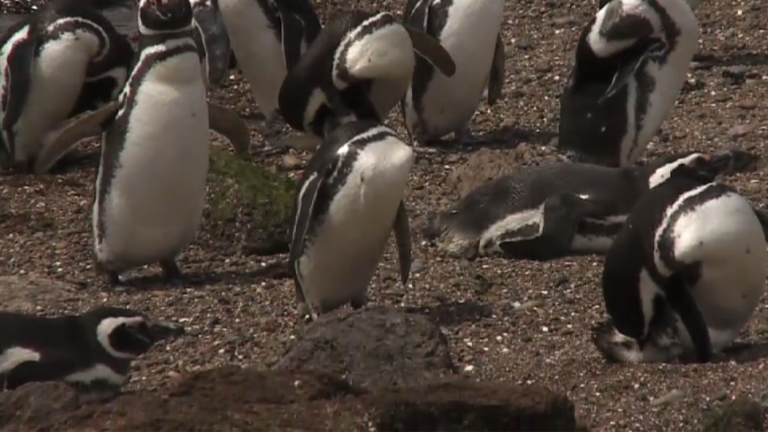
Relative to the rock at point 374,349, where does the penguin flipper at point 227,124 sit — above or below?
below

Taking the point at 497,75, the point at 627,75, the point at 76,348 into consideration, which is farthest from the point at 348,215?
the point at 497,75

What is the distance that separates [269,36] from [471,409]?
283 inches

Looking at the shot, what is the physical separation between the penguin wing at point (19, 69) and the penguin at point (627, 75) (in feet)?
9.55

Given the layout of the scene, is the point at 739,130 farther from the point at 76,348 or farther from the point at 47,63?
the point at 76,348

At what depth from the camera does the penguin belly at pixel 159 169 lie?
27.3 ft

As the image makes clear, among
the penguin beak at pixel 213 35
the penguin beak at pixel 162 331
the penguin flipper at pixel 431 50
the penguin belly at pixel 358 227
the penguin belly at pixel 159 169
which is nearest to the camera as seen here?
the penguin beak at pixel 162 331

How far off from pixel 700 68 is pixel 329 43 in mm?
3680

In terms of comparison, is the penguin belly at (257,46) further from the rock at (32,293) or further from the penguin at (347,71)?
the rock at (32,293)

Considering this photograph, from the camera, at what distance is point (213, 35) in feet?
38.2

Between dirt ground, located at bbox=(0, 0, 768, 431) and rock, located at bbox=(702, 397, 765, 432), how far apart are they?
0.43 ft

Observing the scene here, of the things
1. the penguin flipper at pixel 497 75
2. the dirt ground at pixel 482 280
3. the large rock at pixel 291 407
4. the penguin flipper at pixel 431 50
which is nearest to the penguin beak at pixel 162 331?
the dirt ground at pixel 482 280

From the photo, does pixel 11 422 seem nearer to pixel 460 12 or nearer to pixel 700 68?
pixel 460 12

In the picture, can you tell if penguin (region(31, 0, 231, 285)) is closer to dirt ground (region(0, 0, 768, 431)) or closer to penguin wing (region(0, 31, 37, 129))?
dirt ground (region(0, 0, 768, 431))

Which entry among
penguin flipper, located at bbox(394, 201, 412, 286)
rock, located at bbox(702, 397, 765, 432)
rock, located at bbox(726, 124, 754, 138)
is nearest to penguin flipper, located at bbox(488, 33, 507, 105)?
rock, located at bbox(726, 124, 754, 138)
